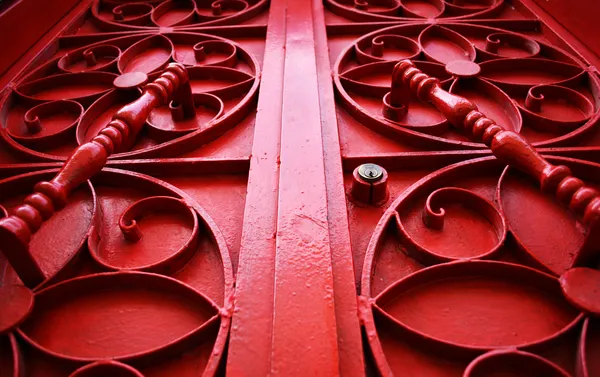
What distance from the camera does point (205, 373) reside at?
806 millimetres

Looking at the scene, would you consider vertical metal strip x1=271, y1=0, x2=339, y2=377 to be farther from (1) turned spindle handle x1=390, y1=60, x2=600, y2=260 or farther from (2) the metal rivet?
(1) turned spindle handle x1=390, y1=60, x2=600, y2=260

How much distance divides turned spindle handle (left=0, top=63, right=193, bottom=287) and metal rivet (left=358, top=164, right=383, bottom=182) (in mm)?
621

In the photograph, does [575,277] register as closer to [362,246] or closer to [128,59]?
[362,246]

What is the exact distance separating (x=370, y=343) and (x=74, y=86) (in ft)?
4.98

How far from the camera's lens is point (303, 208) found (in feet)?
3.49

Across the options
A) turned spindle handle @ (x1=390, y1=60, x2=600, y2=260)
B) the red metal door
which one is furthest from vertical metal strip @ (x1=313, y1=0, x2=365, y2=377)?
turned spindle handle @ (x1=390, y1=60, x2=600, y2=260)

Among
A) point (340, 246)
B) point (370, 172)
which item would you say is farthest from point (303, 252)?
point (370, 172)

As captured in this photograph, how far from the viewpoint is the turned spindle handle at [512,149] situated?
0.82 m

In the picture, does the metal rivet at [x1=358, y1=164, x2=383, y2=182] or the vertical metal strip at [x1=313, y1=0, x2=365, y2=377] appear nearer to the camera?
the vertical metal strip at [x1=313, y1=0, x2=365, y2=377]

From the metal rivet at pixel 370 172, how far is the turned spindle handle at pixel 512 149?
23 centimetres

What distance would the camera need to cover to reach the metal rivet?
44.7 inches

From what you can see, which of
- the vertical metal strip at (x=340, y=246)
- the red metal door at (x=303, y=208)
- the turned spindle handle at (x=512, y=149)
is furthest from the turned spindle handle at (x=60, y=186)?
the turned spindle handle at (x=512, y=149)

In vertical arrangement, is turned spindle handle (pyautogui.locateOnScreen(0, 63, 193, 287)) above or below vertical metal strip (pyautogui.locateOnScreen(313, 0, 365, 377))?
above

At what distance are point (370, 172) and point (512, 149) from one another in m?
0.35
